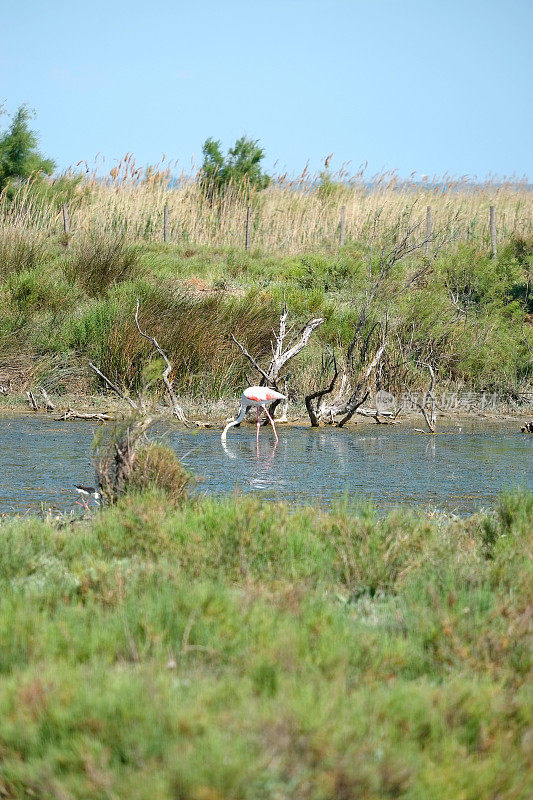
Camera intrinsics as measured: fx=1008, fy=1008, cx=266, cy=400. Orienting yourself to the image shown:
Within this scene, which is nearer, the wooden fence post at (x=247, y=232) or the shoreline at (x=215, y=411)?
the shoreline at (x=215, y=411)

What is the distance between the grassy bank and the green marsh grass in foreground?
907cm

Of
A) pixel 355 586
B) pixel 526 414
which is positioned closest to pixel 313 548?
pixel 355 586

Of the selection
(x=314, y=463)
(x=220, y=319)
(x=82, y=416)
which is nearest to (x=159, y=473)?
(x=314, y=463)

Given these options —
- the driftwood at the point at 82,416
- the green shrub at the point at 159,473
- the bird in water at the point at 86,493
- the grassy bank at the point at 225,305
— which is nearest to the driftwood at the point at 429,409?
the grassy bank at the point at 225,305

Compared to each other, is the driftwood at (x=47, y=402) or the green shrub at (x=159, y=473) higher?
the green shrub at (x=159, y=473)

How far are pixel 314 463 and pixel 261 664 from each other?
7.21 metres

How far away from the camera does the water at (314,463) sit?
8.60 metres

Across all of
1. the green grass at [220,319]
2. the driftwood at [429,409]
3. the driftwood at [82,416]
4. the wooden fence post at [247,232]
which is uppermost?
the wooden fence post at [247,232]

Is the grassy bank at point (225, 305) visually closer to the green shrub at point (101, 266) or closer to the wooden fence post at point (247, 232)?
the green shrub at point (101, 266)

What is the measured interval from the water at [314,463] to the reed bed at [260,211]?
1201cm

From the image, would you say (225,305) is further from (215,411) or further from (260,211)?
(260,211)

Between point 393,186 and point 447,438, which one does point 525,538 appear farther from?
point 393,186

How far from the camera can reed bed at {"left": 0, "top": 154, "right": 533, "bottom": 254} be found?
25.2 m

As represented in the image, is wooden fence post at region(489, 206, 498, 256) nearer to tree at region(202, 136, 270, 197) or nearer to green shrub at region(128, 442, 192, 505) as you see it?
tree at region(202, 136, 270, 197)
